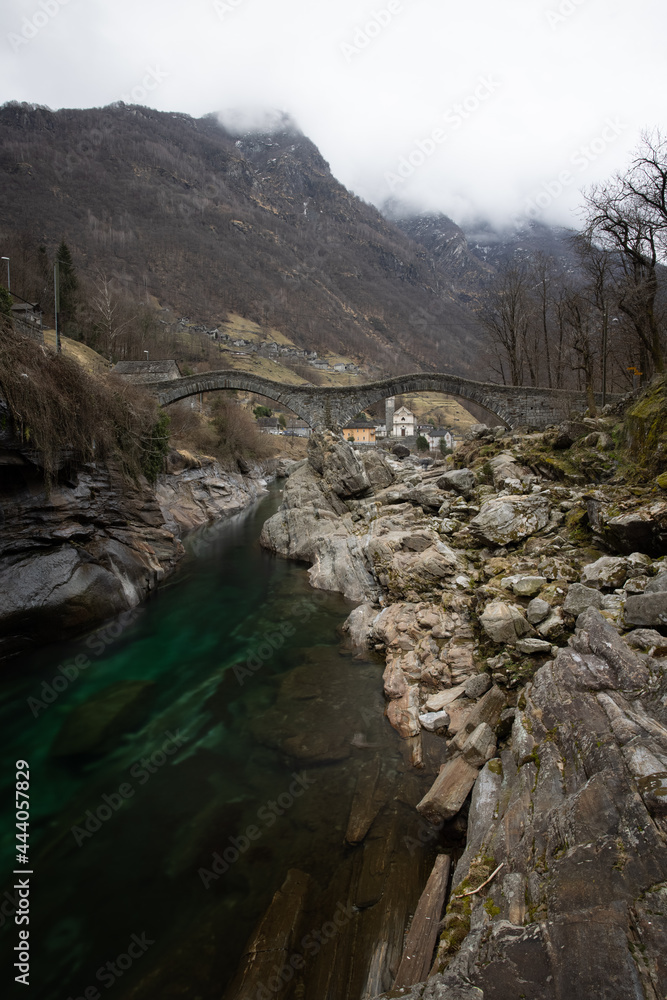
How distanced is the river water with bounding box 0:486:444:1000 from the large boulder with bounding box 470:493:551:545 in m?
4.65

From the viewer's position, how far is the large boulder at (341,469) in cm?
2425

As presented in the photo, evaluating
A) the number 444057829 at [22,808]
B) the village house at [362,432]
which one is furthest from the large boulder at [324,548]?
the village house at [362,432]

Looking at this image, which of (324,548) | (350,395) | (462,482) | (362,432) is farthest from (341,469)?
(362,432)

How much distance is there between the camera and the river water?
512 cm

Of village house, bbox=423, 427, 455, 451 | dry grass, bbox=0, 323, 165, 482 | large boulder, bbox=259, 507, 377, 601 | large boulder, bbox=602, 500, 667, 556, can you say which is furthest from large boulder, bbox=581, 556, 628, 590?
village house, bbox=423, 427, 455, 451

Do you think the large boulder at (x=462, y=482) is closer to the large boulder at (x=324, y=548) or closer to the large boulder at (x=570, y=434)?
the large boulder at (x=570, y=434)

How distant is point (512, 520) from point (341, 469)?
13.1 meters

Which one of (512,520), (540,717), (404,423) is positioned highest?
(404,423)

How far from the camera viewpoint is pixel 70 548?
13.1 m

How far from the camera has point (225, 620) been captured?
14609 mm

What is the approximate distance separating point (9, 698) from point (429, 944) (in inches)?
386

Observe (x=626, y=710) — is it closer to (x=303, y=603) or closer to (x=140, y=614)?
(x=303, y=603)

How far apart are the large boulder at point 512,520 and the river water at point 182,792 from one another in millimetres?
4652

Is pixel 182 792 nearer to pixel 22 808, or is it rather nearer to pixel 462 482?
pixel 22 808
